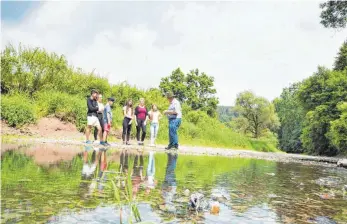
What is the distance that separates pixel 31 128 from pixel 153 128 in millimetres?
6237

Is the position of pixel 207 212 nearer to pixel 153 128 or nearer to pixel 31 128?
pixel 153 128

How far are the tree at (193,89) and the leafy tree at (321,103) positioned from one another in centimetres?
2867

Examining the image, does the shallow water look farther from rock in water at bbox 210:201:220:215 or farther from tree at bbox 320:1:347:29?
tree at bbox 320:1:347:29

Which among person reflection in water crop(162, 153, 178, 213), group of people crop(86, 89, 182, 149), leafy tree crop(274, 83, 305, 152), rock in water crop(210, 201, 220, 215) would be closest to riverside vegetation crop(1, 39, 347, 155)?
group of people crop(86, 89, 182, 149)

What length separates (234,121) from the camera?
10319 cm

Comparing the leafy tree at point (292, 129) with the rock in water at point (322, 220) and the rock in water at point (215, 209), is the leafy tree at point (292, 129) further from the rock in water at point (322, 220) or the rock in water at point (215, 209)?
the rock in water at point (215, 209)

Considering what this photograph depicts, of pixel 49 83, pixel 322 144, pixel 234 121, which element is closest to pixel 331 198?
pixel 49 83

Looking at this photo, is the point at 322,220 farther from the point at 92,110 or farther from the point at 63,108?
the point at 63,108

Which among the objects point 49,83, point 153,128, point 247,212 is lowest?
point 247,212

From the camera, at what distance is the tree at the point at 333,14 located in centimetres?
2345

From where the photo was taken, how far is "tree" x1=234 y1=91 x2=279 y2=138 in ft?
324

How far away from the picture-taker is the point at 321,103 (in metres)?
40.7

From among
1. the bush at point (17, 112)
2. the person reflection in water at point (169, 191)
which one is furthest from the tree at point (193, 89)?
the person reflection in water at point (169, 191)

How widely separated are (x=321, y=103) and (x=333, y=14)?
60.8 ft
